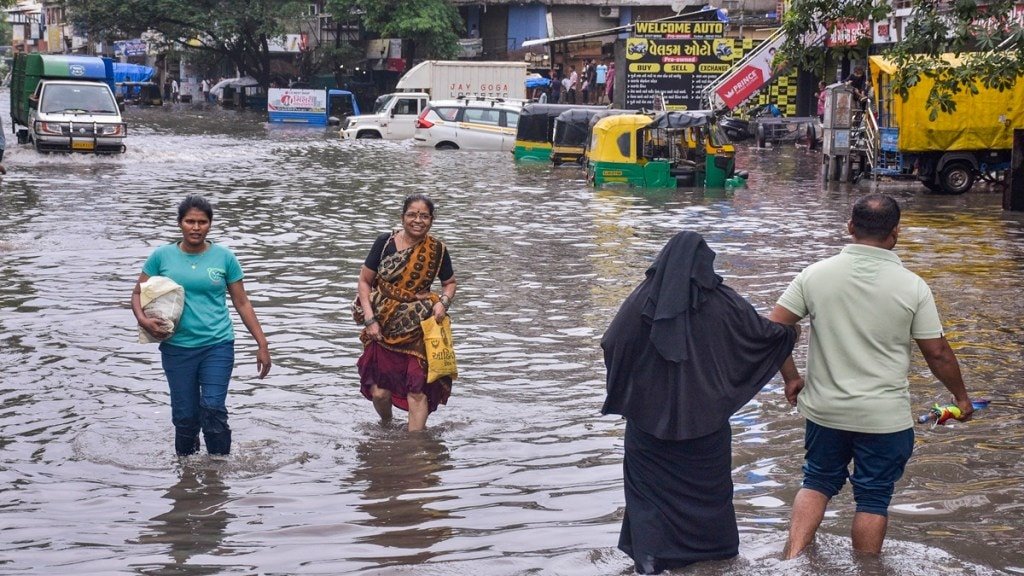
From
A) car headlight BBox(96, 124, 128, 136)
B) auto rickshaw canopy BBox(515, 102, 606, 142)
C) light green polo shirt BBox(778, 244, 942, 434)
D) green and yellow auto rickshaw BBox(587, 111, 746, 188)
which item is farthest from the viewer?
auto rickshaw canopy BBox(515, 102, 606, 142)

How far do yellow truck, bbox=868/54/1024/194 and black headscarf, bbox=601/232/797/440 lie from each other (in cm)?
1835

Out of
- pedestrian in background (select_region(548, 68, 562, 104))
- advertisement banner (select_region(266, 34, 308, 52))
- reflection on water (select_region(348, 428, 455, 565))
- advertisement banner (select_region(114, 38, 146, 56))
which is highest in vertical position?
advertisement banner (select_region(114, 38, 146, 56))

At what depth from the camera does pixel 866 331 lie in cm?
496

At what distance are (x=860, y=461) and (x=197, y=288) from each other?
3342 millimetres

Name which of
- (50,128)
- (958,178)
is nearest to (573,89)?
(50,128)

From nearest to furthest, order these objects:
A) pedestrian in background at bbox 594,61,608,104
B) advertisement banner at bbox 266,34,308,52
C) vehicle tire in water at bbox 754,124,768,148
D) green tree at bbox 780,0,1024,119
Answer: green tree at bbox 780,0,1024,119 < vehicle tire in water at bbox 754,124,768,148 < pedestrian in background at bbox 594,61,608,104 < advertisement banner at bbox 266,34,308,52

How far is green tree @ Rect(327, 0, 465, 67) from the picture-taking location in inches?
2208

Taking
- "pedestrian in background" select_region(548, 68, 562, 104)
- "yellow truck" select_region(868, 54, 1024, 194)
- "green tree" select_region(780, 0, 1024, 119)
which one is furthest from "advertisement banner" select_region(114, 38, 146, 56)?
"green tree" select_region(780, 0, 1024, 119)

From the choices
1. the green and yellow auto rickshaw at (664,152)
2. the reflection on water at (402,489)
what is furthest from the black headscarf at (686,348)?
the green and yellow auto rickshaw at (664,152)

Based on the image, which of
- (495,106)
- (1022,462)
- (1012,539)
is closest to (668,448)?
(1012,539)

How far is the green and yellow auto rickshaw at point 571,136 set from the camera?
29.6 m

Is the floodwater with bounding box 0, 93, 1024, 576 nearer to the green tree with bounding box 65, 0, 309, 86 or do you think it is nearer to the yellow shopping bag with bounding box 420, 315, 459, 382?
the yellow shopping bag with bounding box 420, 315, 459, 382

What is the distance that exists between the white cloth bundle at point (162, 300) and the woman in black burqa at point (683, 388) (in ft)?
8.23

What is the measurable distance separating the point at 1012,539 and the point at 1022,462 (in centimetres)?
135
